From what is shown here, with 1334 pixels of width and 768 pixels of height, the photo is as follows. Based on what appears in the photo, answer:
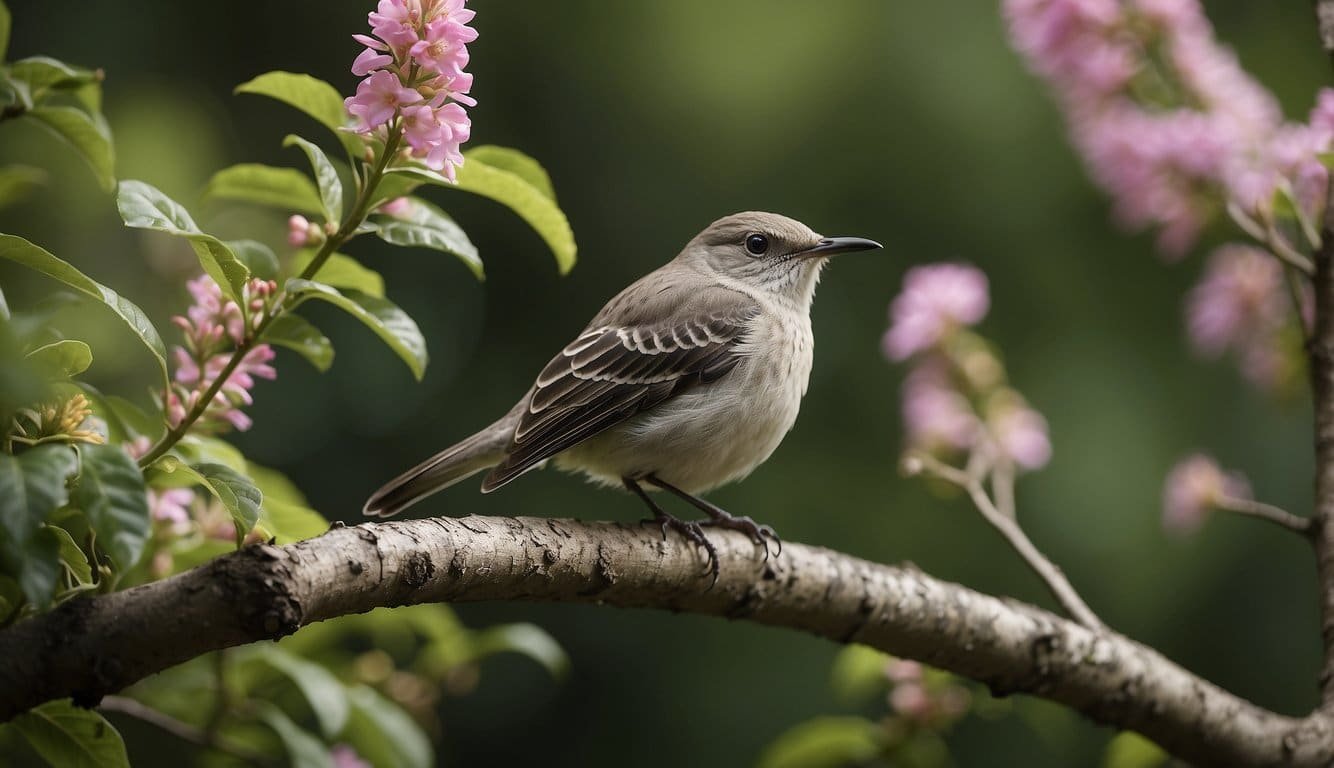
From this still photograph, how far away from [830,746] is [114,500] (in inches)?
95.5

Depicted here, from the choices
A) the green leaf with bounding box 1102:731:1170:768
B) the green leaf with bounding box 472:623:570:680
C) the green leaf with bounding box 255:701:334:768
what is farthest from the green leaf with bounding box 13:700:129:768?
the green leaf with bounding box 1102:731:1170:768

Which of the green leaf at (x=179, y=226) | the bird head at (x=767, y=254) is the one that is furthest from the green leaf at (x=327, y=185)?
the bird head at (x=767, y=254)

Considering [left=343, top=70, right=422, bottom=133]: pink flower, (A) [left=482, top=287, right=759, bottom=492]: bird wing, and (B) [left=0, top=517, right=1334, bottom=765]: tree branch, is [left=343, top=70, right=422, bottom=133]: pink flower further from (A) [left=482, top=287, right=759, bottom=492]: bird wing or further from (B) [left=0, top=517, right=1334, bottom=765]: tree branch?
(A) [left=482, top=287, right=759, bottom=492]: bird wing

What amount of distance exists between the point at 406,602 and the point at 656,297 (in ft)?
7.15

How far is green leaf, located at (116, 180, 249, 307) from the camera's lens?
7.08 ft

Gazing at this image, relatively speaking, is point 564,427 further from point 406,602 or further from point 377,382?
point 377,382

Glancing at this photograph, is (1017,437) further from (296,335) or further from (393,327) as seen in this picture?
(296,335)

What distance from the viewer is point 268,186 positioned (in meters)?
2.79

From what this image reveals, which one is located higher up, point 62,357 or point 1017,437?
point 62,357

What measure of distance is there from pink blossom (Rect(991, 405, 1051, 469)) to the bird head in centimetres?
85

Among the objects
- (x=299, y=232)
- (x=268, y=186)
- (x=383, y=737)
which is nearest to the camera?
(x=299, y=232)

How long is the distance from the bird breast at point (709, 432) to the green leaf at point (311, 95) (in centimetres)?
159

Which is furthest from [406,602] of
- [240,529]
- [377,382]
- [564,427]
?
[377,382]

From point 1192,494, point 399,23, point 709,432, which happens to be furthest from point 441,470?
point 1192,494
